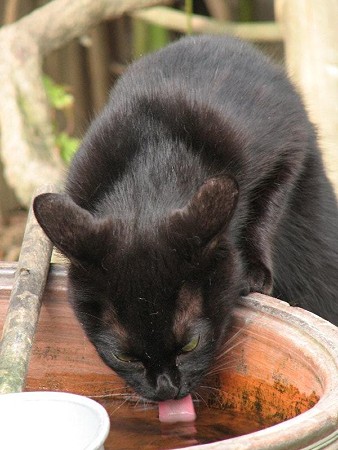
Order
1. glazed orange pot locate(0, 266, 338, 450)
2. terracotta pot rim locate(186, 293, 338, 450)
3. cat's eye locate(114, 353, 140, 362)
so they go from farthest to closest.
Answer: cat's eye locate(114, 353, 140, 362)
glazed orange pot locate(0, 266, 338, 450)
terracotta pot rim locate(186, 293, 338, 450)

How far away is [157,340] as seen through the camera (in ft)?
7.01

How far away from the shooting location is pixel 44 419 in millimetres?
1669

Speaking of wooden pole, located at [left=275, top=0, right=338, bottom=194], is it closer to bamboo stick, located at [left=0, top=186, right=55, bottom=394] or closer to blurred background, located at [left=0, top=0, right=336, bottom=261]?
blurred background, located at [left=0, top=0, right=336, bottom=261]

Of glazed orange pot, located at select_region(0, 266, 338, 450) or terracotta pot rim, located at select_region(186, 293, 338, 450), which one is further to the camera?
glazed orange pot, located at select_region(0, 266, 338, 450)

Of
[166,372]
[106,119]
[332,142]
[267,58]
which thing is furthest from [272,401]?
[332,142]

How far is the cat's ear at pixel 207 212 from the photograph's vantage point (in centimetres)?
201

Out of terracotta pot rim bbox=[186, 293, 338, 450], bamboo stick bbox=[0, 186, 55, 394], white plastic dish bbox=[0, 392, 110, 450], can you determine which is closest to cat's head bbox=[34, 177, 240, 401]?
bamboo stick bbox=[0, 186, 55, 394]

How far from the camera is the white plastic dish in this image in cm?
162

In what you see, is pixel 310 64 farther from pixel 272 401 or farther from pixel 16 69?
pixel 272 401

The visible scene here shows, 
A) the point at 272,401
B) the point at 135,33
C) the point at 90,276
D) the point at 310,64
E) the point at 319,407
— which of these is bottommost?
the point at 135,33

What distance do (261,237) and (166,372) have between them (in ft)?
1.76

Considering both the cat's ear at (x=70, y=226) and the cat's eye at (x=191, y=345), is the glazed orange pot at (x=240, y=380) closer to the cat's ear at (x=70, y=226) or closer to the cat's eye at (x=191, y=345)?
the cat's eye at (x=191, y=345)

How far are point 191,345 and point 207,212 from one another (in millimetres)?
352

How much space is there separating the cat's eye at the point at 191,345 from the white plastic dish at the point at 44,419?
1.89ft
